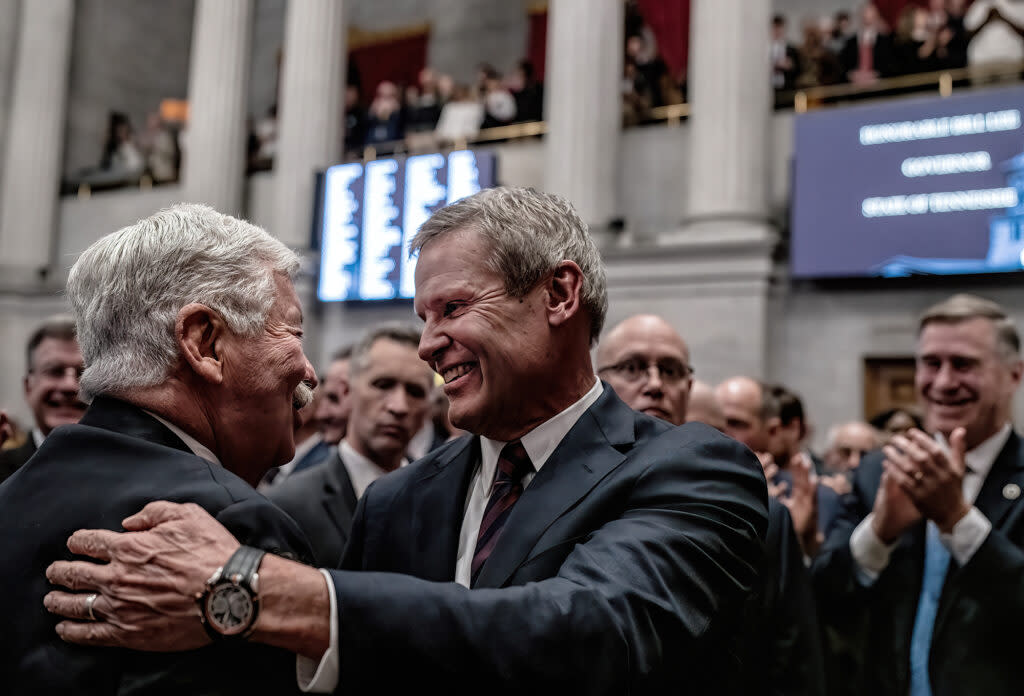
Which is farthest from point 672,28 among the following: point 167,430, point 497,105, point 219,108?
point 167,430

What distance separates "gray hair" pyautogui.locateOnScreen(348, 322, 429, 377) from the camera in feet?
14.4

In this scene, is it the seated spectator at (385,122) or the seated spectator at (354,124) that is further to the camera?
the seated spectator at (354,124)

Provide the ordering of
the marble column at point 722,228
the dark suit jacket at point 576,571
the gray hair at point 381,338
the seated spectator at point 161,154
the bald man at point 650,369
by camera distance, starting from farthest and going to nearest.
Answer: the seated spectator at point 161,154 < the marble column at point 722,228 < the gray hair at point 381,338 < the bald man at point 650,369 < the dark suit jacket at point 576,571

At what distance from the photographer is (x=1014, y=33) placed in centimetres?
948

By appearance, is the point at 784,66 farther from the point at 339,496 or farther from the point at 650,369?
the point at 339,496

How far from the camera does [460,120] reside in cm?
1247

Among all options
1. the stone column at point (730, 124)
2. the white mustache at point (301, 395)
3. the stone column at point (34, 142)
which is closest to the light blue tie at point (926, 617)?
the white mustache at point (301, 395)

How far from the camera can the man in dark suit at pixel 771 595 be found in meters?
2.87

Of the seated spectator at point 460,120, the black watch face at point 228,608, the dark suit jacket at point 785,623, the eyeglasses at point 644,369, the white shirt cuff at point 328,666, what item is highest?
the seated spectator at point 460,120

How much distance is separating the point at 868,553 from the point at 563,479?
1908 mm

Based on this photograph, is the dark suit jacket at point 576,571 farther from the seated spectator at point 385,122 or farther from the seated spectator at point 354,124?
the seated spectator at point 354,124

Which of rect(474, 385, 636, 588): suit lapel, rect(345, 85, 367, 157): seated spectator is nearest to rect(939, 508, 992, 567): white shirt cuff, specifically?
rect(474, 385, 636, 588): suit lapel

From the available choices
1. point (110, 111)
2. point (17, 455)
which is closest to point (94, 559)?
point (17, 455)

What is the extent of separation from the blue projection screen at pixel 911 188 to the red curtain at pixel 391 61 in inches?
369
